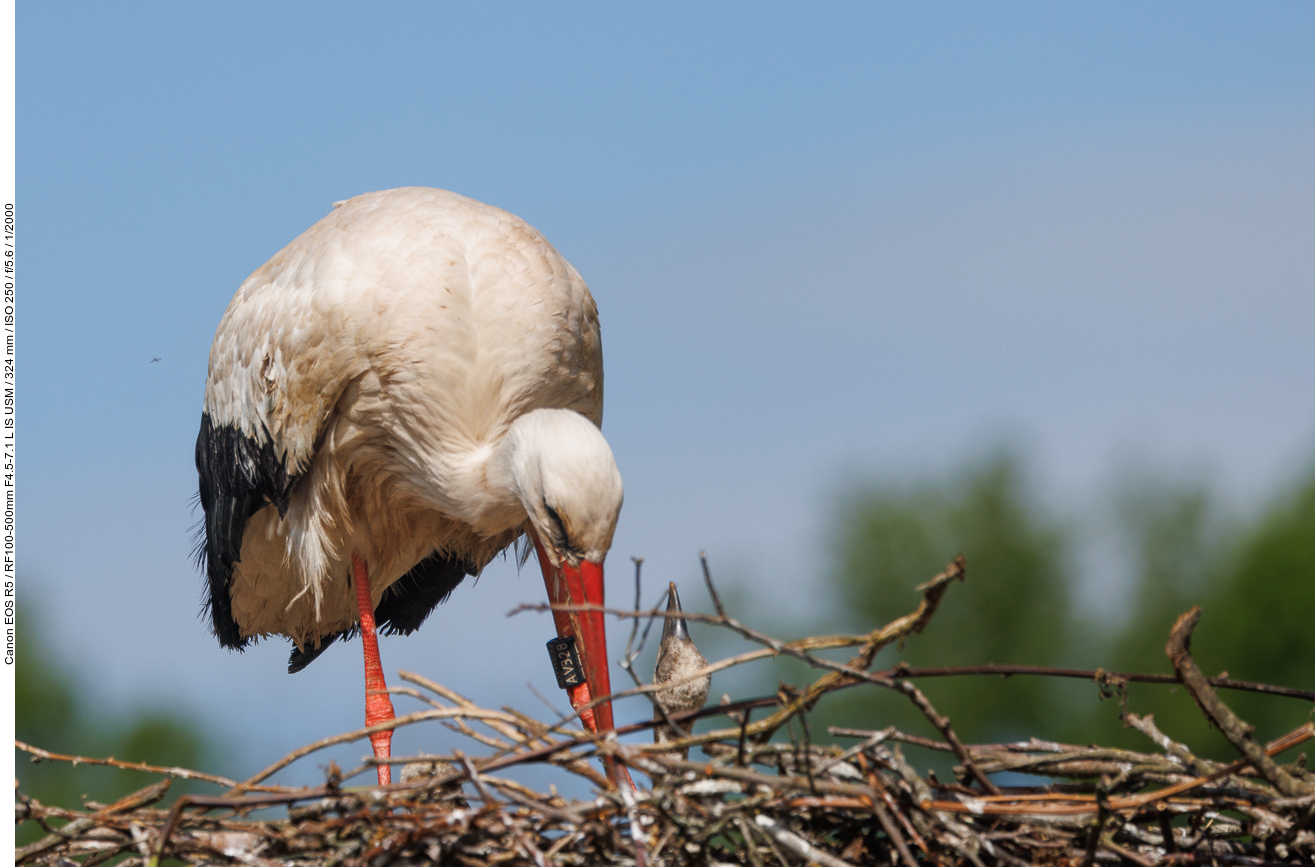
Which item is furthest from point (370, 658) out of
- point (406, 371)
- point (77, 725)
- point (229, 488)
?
point (77, 725)

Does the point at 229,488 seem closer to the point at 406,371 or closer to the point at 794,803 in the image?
the point at 406,371

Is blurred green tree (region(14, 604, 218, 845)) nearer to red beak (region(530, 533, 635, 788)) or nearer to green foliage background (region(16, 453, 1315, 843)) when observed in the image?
green foliage background (region(16, 453, 1315, 843))

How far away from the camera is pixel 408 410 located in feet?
10.3

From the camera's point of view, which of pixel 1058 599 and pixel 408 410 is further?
pixel 1058 599

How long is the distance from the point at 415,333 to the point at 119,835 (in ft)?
4.11

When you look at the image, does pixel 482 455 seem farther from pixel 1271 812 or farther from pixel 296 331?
pixel 1271 812

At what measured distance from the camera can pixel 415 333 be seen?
10.1 feet

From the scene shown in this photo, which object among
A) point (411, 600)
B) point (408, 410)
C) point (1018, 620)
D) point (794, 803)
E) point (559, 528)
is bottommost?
point (1018, 620)

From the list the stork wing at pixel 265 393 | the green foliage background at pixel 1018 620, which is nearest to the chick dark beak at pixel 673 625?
the stork wing at pixel 265 393

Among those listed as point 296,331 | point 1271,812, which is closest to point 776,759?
point 1271,812

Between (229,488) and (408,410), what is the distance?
0.78 metres

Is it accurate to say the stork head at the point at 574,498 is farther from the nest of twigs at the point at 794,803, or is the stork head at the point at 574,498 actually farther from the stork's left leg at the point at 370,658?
the stork's left leg at the point at 370,658

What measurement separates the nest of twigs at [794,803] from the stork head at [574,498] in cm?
56

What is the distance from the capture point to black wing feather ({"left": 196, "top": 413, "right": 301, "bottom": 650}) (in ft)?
11.3
